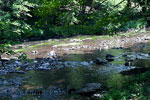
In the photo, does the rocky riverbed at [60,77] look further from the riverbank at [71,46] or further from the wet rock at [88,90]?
the riverbank at [71,46]

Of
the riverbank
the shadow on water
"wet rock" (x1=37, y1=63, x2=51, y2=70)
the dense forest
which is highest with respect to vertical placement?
the dense forest

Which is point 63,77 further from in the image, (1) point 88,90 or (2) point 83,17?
(2) point 83,17

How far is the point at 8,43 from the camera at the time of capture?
6832mm

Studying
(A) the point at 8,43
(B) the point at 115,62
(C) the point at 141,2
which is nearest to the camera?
(A) the point at 8,43

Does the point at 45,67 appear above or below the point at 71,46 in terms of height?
below

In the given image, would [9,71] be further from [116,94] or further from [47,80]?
[116,94]

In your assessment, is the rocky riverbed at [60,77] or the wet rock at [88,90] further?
the rocky riverbed at [60,77]

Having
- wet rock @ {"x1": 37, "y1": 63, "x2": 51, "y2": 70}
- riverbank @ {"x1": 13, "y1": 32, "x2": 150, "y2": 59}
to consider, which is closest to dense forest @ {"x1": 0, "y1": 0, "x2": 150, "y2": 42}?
wet rock @ {"x1": 37, "y1": 63, "x2": 51, "y2": 70}

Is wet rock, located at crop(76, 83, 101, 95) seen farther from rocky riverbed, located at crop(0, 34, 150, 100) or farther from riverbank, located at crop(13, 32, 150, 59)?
riverbank, located at crop(13, 32, 150, 59)

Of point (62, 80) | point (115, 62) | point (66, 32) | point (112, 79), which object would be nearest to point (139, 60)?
point (115, 62)

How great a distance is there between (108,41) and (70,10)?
28.0m

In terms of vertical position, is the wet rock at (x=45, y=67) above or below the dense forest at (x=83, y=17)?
below

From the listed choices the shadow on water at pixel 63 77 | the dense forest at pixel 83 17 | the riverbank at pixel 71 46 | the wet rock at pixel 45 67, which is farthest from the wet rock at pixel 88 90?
the riverbank at pixel 71 46

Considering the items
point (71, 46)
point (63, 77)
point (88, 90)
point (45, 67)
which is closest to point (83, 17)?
point (88, 90)
